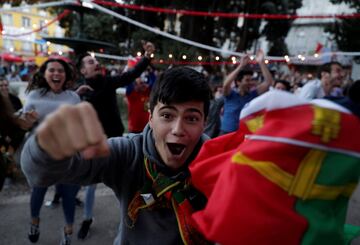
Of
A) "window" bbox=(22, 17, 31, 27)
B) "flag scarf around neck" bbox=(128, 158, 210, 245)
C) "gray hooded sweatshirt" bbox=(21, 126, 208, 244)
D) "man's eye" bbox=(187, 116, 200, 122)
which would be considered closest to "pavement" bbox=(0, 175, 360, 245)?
"gray hooded sweatshirt" bbox=(21, 126, 208, 244)

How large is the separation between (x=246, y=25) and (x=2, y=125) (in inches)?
640

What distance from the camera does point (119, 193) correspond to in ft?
4.75

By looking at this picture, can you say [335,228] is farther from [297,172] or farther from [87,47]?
[87,47]

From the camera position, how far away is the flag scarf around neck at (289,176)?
34.3 inches

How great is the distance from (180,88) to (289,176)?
2.07 ft

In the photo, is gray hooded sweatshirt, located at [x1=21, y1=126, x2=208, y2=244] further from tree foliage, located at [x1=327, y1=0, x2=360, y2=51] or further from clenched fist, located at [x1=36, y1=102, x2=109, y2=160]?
tree foliage, located at [x1=327, y1=0, x2=360, y2=51]

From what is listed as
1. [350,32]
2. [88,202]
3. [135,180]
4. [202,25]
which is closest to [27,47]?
[202,25]

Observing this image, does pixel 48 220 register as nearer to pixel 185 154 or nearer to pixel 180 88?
pixel 185 154

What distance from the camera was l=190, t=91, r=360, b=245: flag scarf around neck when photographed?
0.87 metres

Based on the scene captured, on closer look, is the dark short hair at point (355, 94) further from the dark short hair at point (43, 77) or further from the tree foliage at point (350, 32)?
the tree foliage at point (350, 32)

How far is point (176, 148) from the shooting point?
138 cm

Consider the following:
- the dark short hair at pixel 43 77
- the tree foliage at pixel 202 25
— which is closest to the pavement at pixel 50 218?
the dark short hair at pixel 43 77

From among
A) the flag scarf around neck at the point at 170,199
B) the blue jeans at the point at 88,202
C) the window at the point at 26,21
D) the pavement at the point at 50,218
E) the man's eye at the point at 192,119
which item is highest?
the window at the point at 26,21

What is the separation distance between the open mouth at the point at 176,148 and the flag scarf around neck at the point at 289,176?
1.56 ft
